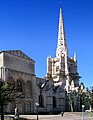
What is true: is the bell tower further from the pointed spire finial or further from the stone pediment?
the stone pediment

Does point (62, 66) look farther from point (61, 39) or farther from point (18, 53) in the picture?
point (18, 53)

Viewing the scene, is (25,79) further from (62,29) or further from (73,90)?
(62,29)

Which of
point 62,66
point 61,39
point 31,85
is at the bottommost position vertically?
point 31,85

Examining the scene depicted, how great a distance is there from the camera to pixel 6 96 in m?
44.3

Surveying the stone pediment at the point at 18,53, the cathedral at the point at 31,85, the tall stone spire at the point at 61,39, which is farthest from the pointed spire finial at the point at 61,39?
the stone pediment at the point at 18,53

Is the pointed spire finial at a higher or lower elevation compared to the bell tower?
higher

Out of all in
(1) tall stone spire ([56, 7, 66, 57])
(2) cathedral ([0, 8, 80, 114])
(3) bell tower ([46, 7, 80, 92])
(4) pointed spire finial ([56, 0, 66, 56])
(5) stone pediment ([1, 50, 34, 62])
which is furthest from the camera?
(4) pointed spire finial ([56, 0, 66, 56])

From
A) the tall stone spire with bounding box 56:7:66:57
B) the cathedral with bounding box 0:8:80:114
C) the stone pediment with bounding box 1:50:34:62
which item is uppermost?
the tall stone spire with bounding box 56:7:66:57

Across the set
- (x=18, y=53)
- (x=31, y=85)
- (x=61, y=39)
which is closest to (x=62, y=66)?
(x=61, y=39)

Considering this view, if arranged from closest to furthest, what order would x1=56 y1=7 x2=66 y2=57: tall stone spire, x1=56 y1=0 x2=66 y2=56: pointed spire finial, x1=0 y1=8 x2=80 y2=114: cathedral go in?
x1=0 y1=8 x2=80 y2=114: cathedral → x1=56 y1=7 x2=66 y2=57: tall stone spire → x1=56 y1=0 x2=66 y2=56: pointed spire finial

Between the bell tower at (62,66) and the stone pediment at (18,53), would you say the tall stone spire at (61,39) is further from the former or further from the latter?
the stone pediment at (18,53)

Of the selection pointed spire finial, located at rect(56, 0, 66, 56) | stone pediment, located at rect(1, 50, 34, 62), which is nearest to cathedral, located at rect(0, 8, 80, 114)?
stone pediment, located at rect(1, 50, 34, 62)

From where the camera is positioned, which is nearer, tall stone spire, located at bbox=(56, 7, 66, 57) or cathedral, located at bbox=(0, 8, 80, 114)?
cathedral, located at bbox=(0, 8, 80, 114)

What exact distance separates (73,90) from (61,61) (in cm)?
1732
